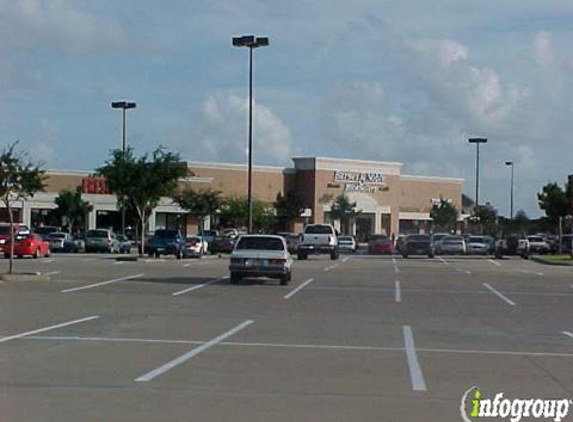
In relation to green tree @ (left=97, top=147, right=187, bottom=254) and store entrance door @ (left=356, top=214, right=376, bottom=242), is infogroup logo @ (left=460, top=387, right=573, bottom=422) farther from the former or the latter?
store entrance door @ (left=356, top=214, right=376, bottom=242)

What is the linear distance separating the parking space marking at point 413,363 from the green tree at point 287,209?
289 ft

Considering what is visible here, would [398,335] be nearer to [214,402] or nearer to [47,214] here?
[214,402]

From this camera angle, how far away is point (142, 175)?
197 feet

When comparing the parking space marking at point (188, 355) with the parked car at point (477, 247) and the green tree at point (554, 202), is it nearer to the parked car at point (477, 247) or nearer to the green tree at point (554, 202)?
the parked car at point (477, 247)

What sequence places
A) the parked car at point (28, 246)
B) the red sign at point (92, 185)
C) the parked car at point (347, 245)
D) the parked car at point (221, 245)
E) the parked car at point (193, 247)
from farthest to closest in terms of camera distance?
1. the red sign at point (92, 185)
2. the parked car at point (347, 245)
3. the parked car at point (221, 245)
4. the parked car at point (193, 247)
5. the parked car at point (28, 246)

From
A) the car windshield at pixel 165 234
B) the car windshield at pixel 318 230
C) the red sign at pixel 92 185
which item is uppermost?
the red sign at pixel 92 185

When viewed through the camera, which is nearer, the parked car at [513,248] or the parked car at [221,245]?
the parked car at [221,245]

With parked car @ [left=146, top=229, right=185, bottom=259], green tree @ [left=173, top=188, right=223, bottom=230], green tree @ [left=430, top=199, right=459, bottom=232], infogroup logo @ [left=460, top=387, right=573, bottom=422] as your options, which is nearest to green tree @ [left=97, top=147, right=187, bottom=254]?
parked car @ [left=146, top=229, right=185, bottom=259]

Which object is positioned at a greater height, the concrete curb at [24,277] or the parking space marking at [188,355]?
the concrete curb at [24,277]

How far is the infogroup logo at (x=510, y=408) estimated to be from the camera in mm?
12586

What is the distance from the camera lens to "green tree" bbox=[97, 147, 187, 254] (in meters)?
59.8

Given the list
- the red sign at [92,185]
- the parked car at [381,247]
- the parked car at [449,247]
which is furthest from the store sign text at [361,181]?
the parked car at [449,247]

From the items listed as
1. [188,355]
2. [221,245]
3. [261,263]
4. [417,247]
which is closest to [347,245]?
[221,245]

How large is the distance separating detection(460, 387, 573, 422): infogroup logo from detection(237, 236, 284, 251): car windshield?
23771mm
